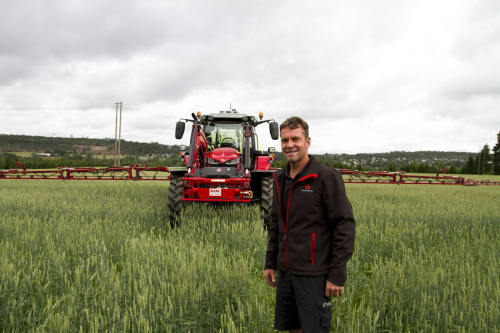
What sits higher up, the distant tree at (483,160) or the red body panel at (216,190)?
the distant tree at (483,160)

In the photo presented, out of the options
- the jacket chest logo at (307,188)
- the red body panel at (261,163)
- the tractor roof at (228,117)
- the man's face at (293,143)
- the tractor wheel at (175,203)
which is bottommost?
the tractor wheel at (175,203)

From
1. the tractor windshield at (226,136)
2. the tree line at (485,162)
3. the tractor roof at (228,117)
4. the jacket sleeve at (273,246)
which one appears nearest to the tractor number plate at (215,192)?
the tractor windshield at (226,136)

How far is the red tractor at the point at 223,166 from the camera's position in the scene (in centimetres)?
622

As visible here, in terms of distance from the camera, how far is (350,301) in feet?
9.49

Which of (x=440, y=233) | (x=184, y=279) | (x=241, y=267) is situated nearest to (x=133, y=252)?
(x=184, y=279)

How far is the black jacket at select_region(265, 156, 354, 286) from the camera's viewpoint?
73.0 inches

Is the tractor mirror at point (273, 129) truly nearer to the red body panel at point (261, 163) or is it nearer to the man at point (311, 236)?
the red body panel at point (261, 163)

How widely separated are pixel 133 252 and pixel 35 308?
1.35 m

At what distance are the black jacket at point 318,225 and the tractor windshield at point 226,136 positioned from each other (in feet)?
20.2

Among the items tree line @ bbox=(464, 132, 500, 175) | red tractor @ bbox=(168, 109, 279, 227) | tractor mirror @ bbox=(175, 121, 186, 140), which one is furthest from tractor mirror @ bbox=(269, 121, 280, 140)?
tree line @ bbox=(464, 132, 500, 175)

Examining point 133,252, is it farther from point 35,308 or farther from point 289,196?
point 289,196

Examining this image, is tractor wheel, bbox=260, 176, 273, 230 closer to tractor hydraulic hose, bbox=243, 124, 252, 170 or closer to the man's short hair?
tractor hydraulic hose, bbox=243, 124, 252, 170

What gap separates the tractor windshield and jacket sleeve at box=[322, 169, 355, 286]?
245 inches

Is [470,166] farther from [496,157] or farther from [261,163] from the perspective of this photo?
Result: [261,163]
